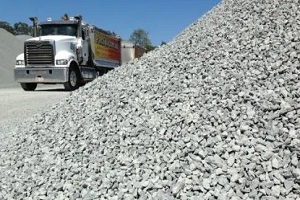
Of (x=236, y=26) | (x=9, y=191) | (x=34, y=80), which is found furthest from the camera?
(x=34, y=80)

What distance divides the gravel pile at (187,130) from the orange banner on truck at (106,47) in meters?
12.5

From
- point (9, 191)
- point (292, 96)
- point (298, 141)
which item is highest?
point (292, 96)

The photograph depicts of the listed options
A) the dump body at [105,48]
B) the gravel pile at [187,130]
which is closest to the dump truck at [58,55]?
the dump body at [105,48]

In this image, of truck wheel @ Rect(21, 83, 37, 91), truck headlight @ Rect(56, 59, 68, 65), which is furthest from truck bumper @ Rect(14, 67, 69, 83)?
truck wheel @ Rect(21, 83, 37, 91)

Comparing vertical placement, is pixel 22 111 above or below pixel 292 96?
below

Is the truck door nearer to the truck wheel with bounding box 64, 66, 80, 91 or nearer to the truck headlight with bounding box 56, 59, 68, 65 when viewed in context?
the truck wheel with bounding box 64, 66, 80, 91

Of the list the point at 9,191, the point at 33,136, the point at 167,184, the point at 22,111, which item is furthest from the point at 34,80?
the point at 167,184

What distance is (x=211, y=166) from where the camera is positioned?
418 cm

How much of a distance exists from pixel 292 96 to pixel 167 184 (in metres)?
1.79

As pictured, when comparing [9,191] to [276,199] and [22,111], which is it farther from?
[22,111]

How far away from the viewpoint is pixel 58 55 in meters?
16.2

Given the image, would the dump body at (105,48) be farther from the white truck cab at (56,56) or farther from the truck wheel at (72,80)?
the truck wheel at (72,80)

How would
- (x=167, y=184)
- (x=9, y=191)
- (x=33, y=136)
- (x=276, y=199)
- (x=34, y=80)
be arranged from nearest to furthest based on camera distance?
(x=276, y=199) < (x=167, y=184) < (x=9, y=191) < (x=33, y=136) < (x=34, y=80)

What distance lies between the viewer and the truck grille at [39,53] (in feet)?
53.2
